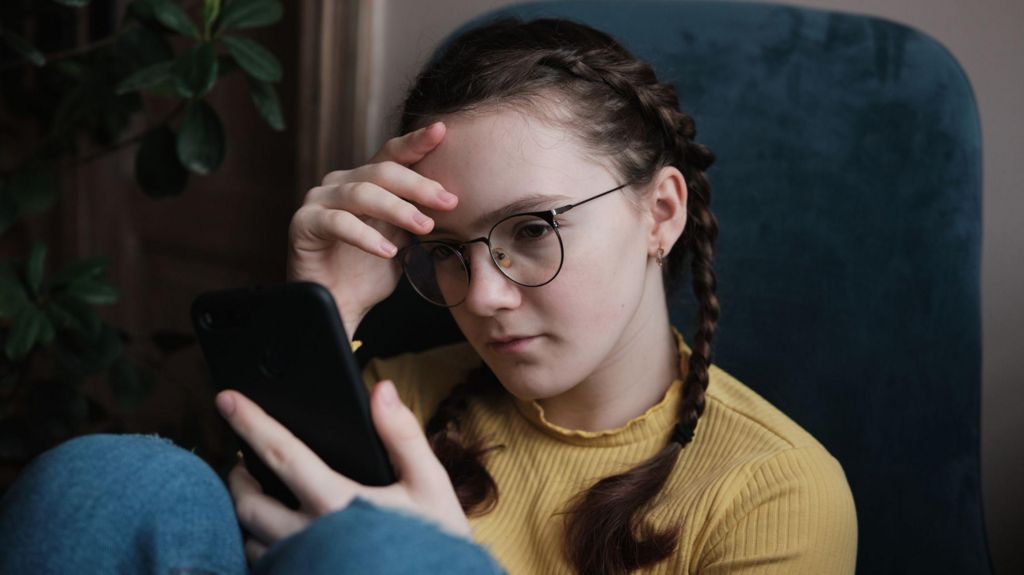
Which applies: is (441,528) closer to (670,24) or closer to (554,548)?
(554,548)

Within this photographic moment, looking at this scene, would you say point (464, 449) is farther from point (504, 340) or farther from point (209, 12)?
point (209, 12)

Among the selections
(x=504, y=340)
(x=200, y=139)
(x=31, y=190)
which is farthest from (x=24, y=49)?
(x=504, y=340)

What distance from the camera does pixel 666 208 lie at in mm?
1025

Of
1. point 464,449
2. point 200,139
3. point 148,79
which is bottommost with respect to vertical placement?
point 464,449

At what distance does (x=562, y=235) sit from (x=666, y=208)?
0.17 metres

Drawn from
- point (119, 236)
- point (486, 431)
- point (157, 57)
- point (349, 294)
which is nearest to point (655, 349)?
point (486, 431)

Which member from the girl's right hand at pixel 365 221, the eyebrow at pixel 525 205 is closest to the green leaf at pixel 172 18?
the girl's right hand at pixel 365 221

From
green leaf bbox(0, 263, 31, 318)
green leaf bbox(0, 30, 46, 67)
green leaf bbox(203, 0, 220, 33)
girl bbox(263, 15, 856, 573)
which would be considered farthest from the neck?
green leaf bbox(0, 30, 46, 67)

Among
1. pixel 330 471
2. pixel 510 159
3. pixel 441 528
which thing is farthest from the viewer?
pixel 510 159

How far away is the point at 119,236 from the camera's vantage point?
8.99 ft

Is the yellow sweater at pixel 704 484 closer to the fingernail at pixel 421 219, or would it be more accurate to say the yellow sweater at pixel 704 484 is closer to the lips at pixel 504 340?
the lips at pixel 504 340

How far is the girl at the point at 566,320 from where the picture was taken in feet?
2.93

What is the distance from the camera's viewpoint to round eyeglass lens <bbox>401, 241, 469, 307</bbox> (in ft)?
3.17

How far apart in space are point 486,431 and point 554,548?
201mm
